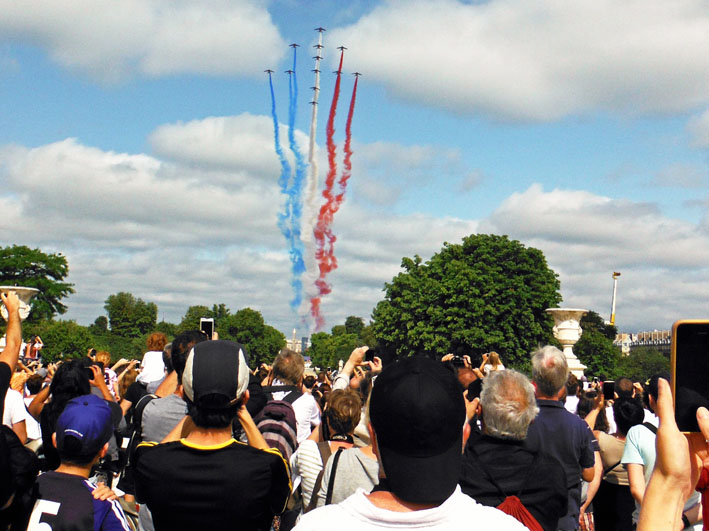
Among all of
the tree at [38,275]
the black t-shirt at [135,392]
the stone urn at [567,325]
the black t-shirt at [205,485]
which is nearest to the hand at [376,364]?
the black t-shirt at [135,392]

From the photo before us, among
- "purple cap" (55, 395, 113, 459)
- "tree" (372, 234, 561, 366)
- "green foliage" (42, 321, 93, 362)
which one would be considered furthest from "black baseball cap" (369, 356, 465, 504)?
"green foliage" (42, 321, 93, 362)

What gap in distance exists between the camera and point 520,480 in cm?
384

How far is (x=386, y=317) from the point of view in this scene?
59594 millimetres

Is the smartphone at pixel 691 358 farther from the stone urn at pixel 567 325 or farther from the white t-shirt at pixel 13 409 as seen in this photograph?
the stone urn at pixel 567 325

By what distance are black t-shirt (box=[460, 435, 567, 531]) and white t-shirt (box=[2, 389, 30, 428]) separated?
173 inches

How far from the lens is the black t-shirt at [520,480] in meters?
3.79

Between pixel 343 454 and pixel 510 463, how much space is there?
0.98 metres

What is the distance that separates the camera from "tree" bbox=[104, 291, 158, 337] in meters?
128

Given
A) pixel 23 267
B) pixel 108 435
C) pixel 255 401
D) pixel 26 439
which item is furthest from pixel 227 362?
pixel 23 267

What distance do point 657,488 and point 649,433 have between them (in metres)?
4.16

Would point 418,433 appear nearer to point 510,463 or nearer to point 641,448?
point 510,463

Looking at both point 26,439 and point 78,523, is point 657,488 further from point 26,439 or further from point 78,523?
point 26,439

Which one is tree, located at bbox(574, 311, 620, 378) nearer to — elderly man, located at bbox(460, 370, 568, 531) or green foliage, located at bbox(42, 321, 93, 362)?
green foliage, located at bbox(42, 321, 93, 362)

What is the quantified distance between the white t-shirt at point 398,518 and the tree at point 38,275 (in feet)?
263
